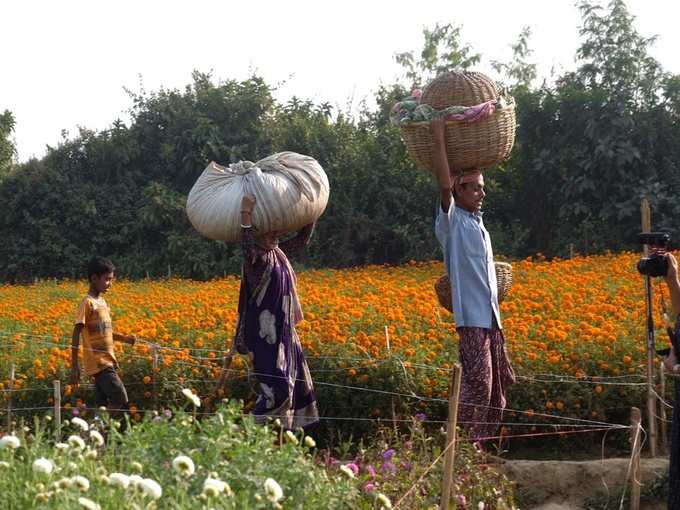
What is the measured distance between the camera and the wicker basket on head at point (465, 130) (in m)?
4.96

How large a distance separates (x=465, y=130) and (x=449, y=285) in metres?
0.84

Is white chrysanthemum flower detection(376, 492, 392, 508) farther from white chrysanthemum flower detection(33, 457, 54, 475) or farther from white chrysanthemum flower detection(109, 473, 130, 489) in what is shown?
white chrysanthemum flower detection(33, 457, 54, 475)

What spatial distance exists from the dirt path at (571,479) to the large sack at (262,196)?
5.40 feet

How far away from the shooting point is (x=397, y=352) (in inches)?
253

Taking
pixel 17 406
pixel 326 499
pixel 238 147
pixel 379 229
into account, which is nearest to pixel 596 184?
pixel 379 229

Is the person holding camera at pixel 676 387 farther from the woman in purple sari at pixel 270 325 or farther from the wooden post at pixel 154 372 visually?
the wooden post at pixel 154 372

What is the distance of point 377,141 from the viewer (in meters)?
16.7

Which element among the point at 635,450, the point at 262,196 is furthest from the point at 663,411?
the point at 262,196

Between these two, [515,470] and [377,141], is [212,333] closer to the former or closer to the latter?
[515,470]

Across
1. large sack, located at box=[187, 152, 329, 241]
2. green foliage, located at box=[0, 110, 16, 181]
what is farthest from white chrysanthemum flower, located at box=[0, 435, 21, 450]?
green foliage, located at box=[0, 110, 16, 181]

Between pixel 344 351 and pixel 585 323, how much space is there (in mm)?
1622

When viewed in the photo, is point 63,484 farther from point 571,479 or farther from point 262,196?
point 571,479

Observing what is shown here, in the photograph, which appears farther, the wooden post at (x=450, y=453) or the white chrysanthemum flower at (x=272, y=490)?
the wooden post at (x=450, y=453)

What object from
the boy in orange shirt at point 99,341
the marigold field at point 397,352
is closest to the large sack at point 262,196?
the boy in orange shirt at point 99,341
